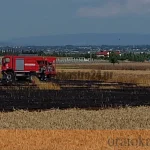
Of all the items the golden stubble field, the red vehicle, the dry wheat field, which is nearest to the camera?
the golden stubble field

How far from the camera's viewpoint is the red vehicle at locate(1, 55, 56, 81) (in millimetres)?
49406

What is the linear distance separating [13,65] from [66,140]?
1466 inches

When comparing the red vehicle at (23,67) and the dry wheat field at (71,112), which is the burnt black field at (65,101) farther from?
the red vehicle at (23,67)

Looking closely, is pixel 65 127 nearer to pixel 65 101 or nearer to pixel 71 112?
pixel 71 112

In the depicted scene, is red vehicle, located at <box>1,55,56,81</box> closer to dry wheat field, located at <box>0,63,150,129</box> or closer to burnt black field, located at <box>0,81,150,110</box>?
dry wheat field, located at <box>0,63,150,129</box>

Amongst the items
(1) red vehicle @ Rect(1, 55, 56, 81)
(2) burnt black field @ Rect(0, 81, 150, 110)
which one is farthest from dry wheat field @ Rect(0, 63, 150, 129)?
(1) red vehicle @ Rect(1, 55, 56, 81)

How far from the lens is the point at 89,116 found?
20.9 metres

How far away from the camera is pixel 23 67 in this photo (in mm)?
49875

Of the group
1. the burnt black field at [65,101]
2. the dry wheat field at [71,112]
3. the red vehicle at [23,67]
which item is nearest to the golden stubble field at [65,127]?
the dry wheat field at [71,112]

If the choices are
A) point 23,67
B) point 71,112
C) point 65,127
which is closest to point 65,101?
point 71,112

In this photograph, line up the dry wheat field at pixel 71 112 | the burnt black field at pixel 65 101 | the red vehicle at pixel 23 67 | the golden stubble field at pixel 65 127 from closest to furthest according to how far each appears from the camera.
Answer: the golden stubble field at pixel 65 127, the dry wheat field at pixel 71 112, the burnt black field at pixel 65 101, the red vehicle at pixel 23 67

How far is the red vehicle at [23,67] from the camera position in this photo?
162 ft

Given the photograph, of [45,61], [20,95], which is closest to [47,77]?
[45,61]

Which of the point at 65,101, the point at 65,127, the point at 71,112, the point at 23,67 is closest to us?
the point at 65,127
